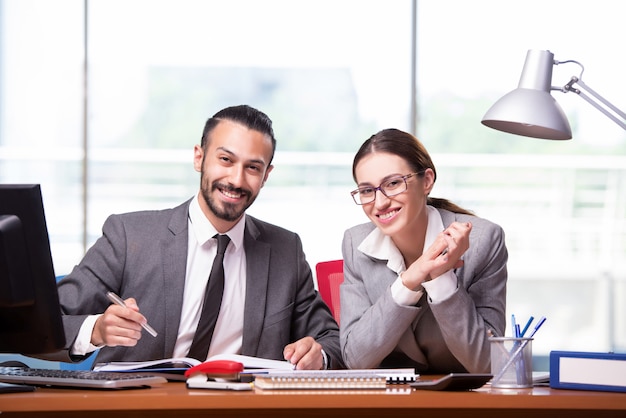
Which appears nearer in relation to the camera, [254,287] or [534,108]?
[534,108]

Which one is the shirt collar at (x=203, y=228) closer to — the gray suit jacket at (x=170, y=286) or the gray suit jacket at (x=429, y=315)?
the gray suit jacket at (x=170, y=286)

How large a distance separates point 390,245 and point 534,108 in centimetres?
56

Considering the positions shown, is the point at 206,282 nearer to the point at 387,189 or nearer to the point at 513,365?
the point at 387,189

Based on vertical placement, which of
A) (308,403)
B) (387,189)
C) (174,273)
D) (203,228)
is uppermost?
(387,189)

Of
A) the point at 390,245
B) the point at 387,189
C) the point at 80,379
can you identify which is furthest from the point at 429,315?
the point at 80,379

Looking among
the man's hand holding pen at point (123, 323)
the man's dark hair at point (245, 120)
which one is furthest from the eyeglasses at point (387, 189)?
the man's hand holding pen at point (123, 323)

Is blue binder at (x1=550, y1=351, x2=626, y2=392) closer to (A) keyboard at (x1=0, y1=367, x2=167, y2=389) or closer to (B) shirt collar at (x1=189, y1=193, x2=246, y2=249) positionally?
(A) keyboard at (x1=0, y1=367, x2=167, y2=389)

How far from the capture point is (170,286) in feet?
7.63

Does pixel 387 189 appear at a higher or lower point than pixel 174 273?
higher

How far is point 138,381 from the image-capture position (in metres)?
1.54

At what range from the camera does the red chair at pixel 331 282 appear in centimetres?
270

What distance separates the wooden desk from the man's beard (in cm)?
94

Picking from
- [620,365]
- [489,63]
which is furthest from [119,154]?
[620,365]

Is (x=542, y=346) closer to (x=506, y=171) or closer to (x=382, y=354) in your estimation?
(x=506, y=171)
